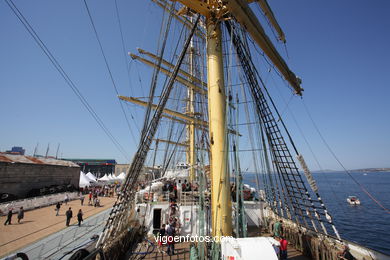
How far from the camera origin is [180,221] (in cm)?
816

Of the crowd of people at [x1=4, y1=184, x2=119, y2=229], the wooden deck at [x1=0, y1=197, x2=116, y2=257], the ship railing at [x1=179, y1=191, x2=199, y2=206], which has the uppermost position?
the ship railing at [x1=179, y1=191, x2=199, y2=206]

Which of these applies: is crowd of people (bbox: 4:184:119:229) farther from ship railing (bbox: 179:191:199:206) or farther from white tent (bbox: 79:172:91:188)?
ship railing (bbox: 179:191:199:206)

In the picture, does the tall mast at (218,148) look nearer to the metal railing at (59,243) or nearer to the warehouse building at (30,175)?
the metal railing at (59,243)

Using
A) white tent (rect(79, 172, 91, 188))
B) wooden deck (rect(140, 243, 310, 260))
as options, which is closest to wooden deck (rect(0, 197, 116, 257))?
wooden deck (rect(140, 243, 310, 260))

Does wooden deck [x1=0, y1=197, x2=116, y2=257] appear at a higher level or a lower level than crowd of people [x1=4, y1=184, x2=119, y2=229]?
lower

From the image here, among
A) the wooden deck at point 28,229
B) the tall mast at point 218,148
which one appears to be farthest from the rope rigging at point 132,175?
the wooden deck at point 28,229

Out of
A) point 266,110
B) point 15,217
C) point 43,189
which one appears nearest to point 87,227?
point 15,217

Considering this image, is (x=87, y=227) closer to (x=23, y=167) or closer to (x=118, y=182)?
(x=23, y=167)

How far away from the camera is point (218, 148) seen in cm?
522

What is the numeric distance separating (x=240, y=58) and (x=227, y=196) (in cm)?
541

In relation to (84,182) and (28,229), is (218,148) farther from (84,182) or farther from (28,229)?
(84,182)

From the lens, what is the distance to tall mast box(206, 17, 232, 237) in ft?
16.2

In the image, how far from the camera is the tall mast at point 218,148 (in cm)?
494

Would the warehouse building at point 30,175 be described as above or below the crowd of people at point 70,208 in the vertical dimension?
above
